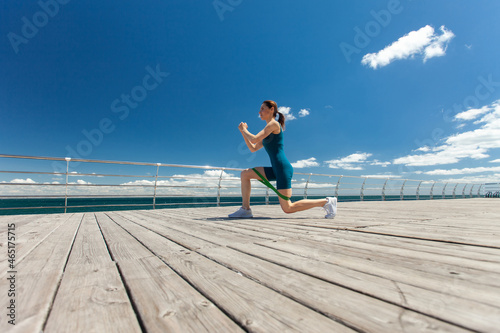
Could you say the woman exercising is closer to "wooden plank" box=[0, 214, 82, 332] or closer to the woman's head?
the woman's head

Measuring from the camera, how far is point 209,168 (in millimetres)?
4891

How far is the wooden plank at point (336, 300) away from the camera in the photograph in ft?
1.47

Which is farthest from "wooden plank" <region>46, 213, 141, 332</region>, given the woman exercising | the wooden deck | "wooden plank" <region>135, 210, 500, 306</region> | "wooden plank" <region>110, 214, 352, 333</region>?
the woman exercising

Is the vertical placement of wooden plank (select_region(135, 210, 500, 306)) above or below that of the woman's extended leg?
below

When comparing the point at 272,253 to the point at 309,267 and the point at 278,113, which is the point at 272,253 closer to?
the point at 309,267

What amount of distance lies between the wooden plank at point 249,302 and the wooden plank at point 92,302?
0.18 metres

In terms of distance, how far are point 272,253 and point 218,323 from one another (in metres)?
0.56

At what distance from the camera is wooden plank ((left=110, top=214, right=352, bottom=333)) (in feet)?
1.50

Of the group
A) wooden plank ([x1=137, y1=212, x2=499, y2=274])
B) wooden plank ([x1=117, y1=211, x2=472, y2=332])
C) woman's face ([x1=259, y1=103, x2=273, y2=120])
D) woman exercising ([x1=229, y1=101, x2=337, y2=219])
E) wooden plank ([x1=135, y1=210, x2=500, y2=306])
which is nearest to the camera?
wooden plank ([x1=117, y1=211, x2=472, y2=332])

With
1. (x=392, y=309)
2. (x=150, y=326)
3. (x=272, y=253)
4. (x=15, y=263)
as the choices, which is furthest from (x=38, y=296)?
(x=392, y=309)

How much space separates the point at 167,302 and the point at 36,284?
45 cm

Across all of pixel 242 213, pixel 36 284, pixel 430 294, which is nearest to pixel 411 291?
pixel 430 294

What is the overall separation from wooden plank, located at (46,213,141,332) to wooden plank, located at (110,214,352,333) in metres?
0.18

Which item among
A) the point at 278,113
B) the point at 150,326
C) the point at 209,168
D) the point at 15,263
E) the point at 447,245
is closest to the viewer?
the point at 150,326
